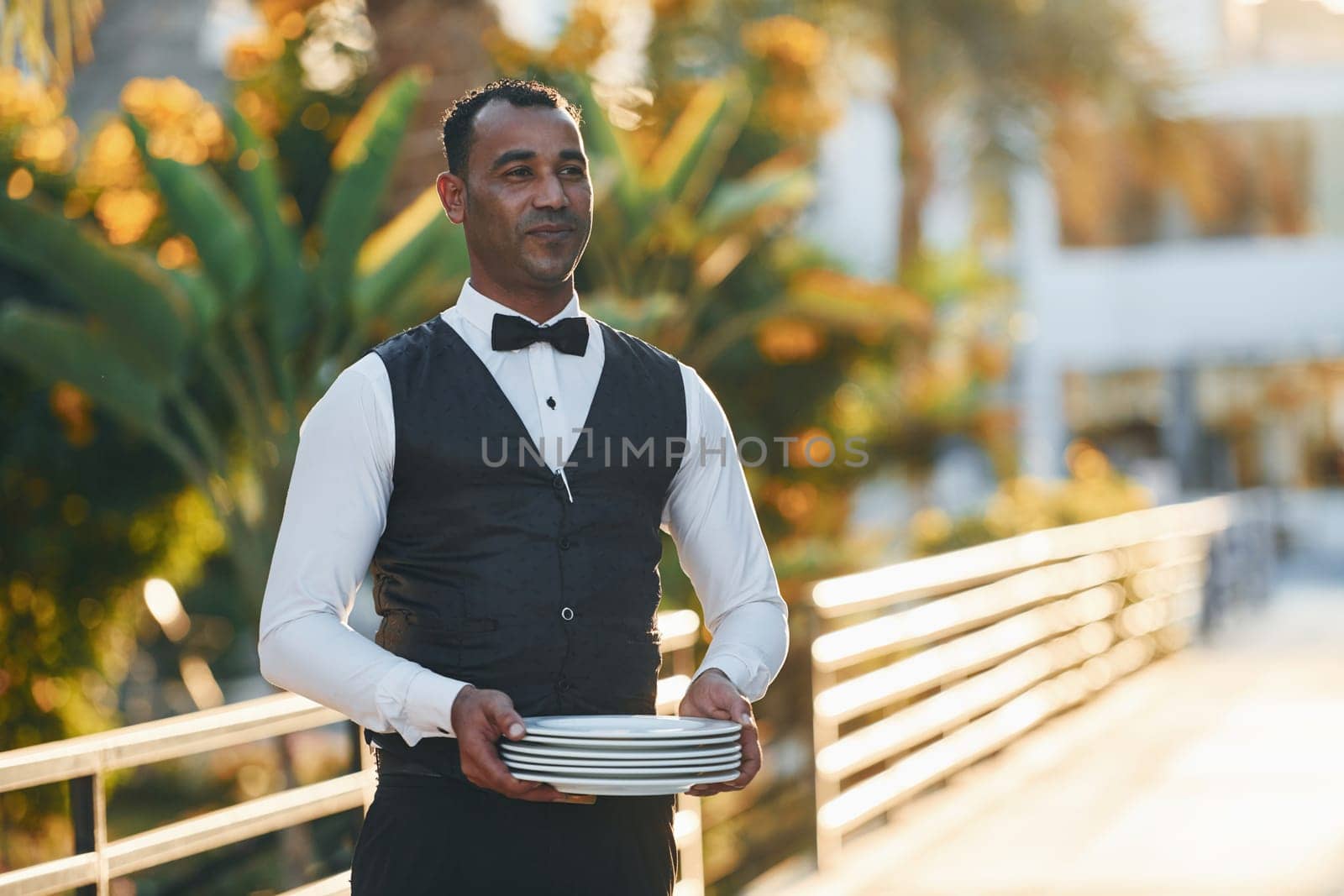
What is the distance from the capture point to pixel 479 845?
252 centimetres

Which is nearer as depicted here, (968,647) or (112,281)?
(112,281)

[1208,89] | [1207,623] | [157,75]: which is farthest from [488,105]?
[1208,89]

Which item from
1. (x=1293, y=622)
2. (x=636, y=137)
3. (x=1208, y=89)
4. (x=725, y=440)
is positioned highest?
(x=1208, y=89)

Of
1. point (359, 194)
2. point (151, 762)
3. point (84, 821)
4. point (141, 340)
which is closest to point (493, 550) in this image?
point (84, 821)

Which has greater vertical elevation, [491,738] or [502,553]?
[502,553]

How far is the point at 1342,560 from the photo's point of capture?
27.0 metres

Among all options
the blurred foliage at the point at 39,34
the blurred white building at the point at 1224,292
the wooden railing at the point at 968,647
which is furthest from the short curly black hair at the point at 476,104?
the blurred white building at the point at 1224,292

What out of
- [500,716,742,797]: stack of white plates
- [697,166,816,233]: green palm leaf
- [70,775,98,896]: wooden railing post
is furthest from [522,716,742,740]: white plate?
[697,166,816,233]: green palm leaf

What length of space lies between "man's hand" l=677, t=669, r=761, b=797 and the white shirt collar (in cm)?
60

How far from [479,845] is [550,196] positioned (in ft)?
3.13

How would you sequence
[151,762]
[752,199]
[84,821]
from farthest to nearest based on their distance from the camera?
[752,199] → [151,762] → [84,821]

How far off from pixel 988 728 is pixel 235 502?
383cm

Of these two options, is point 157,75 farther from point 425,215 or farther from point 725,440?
point 725,440

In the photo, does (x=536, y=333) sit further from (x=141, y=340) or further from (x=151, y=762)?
(x=141, y=340)
